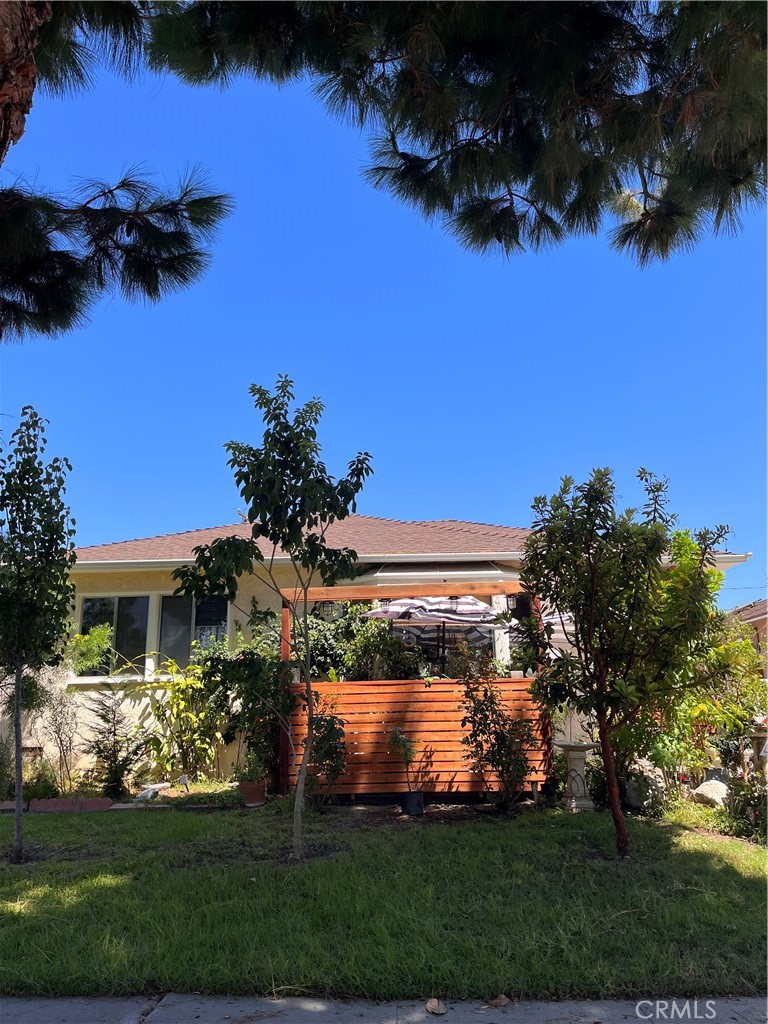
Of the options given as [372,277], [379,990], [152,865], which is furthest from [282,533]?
[372,277]

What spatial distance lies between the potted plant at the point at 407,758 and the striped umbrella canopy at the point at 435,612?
167cm

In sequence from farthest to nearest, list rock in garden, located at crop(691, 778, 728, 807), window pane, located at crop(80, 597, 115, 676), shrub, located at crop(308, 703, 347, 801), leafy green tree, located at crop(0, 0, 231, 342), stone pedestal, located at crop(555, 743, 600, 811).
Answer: window pane, located at crop(80, 597, 115, 676)
rock in garden, located at crop(691, 778, 728, 807)
stone pedestal, located at crop(555, 743, 600, 811)
shrub, located at crop(308, 703, 347, 801)
leafy green tree, located at crop(0, 0, 231, 342)

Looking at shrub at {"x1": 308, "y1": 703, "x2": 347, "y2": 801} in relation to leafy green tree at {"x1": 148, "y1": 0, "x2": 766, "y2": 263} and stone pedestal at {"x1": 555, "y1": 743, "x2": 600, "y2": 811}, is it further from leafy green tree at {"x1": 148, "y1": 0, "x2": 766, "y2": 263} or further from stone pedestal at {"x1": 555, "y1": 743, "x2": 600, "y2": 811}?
leafy green tree at {"x1": 148, "y1": 0, "x2": 766, "y2": 263}

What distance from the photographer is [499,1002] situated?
338cm

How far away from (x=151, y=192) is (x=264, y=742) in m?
6.20

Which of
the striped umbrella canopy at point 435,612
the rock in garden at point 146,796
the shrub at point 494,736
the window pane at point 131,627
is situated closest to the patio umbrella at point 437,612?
the striped umbrella canopy at point 435,612

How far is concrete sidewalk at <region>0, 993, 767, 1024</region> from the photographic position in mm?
3236

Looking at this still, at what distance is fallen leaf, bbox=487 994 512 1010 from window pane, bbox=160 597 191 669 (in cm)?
971

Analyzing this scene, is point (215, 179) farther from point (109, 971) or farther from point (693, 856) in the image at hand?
point (693, 856)

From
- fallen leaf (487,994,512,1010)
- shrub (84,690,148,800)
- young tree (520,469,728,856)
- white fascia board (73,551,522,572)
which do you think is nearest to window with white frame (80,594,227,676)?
white fascia board (73,551,522,572)

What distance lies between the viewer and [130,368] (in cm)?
1420

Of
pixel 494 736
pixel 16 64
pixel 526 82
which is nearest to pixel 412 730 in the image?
pixel 494 736

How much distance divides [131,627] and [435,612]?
6063 millimetres

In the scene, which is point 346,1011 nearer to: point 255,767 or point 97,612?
point 255,767
